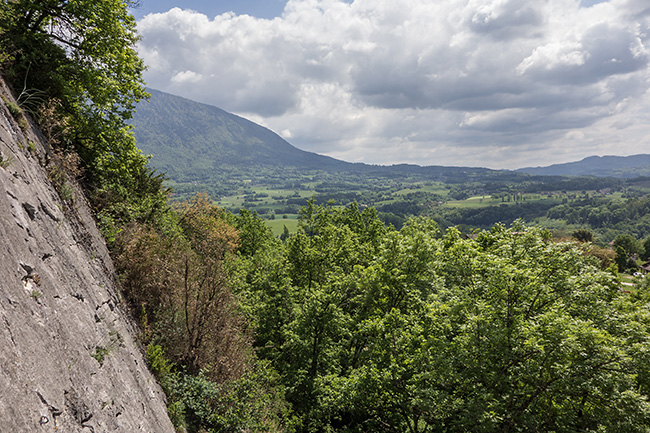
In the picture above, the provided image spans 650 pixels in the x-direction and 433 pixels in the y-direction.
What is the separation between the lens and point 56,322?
626cm

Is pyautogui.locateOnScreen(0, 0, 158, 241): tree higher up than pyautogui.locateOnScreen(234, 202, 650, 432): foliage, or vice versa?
pyautogui.locateOnScreen(0, 0, 158, 241): tree

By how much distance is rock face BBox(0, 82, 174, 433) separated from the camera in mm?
4848

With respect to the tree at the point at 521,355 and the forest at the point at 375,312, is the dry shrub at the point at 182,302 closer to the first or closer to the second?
the forest at the point at 375,312

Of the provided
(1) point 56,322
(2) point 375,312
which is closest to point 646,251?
(2) point 375,312

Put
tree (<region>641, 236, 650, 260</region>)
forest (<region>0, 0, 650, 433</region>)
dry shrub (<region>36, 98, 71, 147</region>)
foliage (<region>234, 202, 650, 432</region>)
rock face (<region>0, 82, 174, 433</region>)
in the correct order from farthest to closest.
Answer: tree (<region>641, 236, 650, 260</region>) < dry shrub (<region>36, 98, 71, 147</region>) < forest (<region>0, 0, 650, 433</region>) < foliage (<region>234, 202, 650, 432</region>) < rock face (<region>0, 82, 174, 433</region>)

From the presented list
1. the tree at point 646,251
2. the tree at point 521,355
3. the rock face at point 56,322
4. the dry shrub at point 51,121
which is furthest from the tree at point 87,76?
the tree at point 646,251

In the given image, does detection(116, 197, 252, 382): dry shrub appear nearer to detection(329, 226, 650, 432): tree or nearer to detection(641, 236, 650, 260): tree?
detection(329, 226, 650, 432): tree

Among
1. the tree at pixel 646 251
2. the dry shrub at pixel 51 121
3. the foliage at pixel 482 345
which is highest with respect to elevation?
the dry shrub at pixel 51 121

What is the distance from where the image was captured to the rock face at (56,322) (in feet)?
15.9

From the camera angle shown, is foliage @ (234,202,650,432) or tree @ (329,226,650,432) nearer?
tree @ (329,226,650,432)

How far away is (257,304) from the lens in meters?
22.3

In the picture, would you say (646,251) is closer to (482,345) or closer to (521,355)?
(521,355)

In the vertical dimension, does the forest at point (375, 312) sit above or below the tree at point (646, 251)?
above

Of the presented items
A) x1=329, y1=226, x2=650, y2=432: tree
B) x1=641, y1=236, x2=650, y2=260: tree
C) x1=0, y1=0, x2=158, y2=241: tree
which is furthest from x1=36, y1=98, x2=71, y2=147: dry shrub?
x1=641, y1=236, x2=650, y2=260: tree
